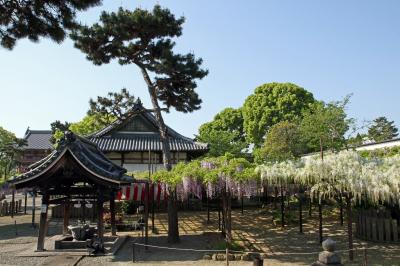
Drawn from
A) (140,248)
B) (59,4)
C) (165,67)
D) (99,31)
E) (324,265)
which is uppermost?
(99,31)

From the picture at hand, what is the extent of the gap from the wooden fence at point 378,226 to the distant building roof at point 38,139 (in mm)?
56877

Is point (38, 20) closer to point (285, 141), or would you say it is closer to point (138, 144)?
point (138, 144)

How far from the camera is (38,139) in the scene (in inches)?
2638

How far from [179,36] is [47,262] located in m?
11.6

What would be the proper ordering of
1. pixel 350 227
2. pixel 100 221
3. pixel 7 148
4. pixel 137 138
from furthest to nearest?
pixel 7 148
pixel 137 138
pixel 100 221
pixel 350 227

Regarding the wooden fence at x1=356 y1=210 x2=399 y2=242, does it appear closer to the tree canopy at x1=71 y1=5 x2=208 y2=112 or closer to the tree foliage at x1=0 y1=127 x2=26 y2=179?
the tree canopy at x1=71 y1=5 x2=208 y2=112

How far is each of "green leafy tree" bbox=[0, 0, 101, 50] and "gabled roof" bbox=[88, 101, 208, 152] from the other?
1919 cm

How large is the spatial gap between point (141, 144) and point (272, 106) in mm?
Result: 23758

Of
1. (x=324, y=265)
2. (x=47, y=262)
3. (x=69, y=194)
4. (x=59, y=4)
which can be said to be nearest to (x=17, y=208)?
(x=69, y=194)

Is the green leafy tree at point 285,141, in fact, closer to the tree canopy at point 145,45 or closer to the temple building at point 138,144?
the temple building at point 138,144

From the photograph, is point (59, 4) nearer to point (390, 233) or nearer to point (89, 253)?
point (89, 253)

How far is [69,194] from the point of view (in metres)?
15.0

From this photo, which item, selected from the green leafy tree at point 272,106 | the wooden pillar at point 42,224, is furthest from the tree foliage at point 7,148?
the wooden pillar at point 42,224

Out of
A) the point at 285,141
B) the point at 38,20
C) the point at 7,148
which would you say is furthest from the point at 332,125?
the point at 7,148
